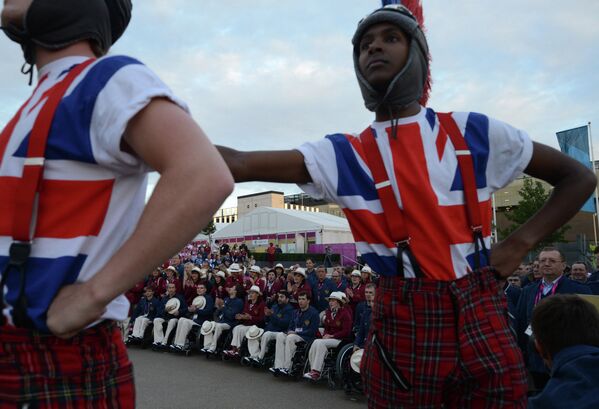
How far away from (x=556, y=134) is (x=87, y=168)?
14.3 meters

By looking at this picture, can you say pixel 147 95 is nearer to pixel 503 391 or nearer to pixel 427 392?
pixel 427 392

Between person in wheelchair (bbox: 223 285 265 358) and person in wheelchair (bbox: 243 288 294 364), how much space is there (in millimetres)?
282

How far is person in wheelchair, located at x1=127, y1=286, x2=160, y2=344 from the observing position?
10.7 metres

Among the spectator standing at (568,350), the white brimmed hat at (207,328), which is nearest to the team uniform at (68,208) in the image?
the spectator standing at (568,350)

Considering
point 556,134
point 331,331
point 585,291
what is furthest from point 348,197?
point 556,134

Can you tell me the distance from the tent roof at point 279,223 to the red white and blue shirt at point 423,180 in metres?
22.2

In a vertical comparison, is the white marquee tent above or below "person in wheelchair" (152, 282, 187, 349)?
above

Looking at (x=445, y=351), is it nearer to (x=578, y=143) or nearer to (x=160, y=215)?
(x=160, y=215)

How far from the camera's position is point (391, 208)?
1.50 meters

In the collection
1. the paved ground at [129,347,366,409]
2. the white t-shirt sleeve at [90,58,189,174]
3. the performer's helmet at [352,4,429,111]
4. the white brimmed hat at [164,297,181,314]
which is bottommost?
the paved ground at [129,347,366,409]

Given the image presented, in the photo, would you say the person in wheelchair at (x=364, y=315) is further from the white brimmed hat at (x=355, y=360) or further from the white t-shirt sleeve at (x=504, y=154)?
the white t-shirt sleeve at (x=504, y=154)

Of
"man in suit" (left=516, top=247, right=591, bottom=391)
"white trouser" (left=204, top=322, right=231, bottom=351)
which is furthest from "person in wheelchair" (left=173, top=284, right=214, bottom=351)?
"man in suit" (left=516, top=247, right=591, bottom=391)

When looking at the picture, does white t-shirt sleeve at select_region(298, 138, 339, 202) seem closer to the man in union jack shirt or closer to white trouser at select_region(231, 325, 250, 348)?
the man in union jack shirt

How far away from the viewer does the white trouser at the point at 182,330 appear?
995cm
